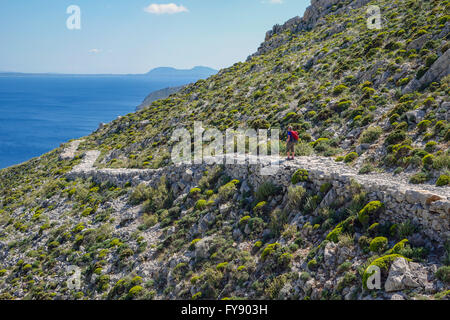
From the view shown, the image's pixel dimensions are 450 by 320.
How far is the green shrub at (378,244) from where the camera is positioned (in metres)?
10.8

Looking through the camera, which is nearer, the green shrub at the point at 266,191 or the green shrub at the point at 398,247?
the green shrub at the point at 398,247

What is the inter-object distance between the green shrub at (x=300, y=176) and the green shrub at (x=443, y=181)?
5771 millimetres

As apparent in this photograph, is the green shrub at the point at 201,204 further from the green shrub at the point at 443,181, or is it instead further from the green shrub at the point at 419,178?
the green shrub at the point at 443,181

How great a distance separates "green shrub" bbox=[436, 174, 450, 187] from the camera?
1255 cm

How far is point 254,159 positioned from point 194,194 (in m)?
5.29

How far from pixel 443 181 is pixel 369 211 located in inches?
143

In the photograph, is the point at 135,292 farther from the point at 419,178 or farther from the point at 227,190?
the point at 419,178

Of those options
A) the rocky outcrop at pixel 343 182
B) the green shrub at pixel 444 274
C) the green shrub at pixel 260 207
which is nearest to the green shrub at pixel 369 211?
the rocky outcrop at pixel 343 182

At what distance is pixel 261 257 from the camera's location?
45.7 ft

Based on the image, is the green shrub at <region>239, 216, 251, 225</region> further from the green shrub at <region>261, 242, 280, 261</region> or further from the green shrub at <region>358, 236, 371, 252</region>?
the green shrub at <region>358, 236, 371, 252</region>

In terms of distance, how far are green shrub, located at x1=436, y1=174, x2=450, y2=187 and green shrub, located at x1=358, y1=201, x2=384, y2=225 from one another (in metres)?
2.98

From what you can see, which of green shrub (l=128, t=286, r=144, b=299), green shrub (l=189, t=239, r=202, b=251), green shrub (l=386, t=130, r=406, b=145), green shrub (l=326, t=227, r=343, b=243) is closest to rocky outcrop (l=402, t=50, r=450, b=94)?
green shrub (l=386, t=130, r=406, b=145)

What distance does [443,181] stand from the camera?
41.4 ft
